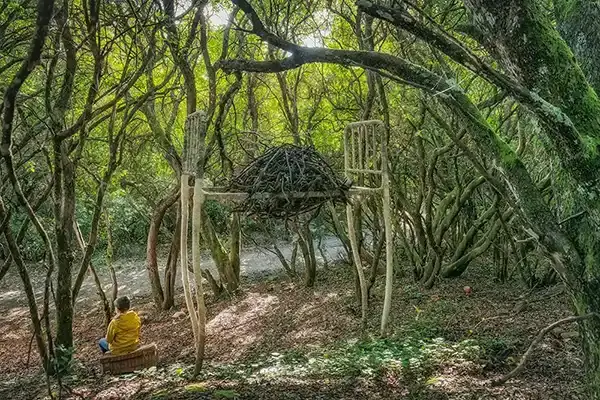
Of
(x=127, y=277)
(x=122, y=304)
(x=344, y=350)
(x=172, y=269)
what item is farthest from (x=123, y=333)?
(x=127, y=277)

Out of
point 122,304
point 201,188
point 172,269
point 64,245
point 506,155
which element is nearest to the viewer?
point 506,155

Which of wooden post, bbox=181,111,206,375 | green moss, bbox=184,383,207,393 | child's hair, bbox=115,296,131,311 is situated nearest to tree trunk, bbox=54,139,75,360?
child's hair, bbox=115,296,131,311

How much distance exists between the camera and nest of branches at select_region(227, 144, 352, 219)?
444 cm

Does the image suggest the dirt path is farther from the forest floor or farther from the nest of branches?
the nest of branches

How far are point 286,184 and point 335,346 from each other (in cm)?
282

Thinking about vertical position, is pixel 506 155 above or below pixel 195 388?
above

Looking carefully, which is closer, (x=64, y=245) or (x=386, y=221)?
(x=386, y=221)

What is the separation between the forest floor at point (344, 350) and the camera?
4.58 metres

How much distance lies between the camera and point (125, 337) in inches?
274

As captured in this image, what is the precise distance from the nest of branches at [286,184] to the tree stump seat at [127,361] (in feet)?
10.7

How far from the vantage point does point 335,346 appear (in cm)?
640

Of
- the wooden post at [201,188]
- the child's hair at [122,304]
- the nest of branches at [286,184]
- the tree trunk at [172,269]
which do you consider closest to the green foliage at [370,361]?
the wooden post at [201,188]

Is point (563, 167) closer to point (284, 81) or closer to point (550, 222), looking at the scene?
point (550, 222)

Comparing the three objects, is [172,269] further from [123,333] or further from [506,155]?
[506,155]
